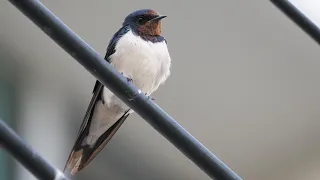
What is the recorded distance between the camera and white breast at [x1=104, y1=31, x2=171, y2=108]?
1035 millimetres

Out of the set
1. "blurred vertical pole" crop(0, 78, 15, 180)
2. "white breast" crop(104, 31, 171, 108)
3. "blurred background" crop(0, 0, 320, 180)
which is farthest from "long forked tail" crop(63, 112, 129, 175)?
"blurred vertical pole" crop(0, 78, 15, 180)

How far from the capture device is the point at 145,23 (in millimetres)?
1116

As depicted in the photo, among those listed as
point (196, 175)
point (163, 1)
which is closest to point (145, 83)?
point (163, 1)

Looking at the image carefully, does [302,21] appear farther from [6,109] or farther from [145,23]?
[6,109]

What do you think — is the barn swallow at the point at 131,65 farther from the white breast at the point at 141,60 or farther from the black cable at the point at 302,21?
the black cable at the point at 302,21

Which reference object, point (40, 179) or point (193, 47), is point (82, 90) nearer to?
point (193, 47)

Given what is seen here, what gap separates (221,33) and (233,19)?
7 centimetres

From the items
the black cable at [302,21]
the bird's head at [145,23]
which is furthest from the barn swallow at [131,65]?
the black cable at [302,21]

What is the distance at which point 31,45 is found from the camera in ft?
7.36

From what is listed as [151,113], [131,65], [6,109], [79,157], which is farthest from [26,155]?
[6,109]

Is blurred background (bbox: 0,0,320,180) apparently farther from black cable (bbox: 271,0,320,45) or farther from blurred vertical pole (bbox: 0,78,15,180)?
black cable (bbox: 271,0,320,45)

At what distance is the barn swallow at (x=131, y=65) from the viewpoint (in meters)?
1.03

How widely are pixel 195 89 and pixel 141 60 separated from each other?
4.54 ft

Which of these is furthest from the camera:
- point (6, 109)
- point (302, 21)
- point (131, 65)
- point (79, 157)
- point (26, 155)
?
point (6, 109)
